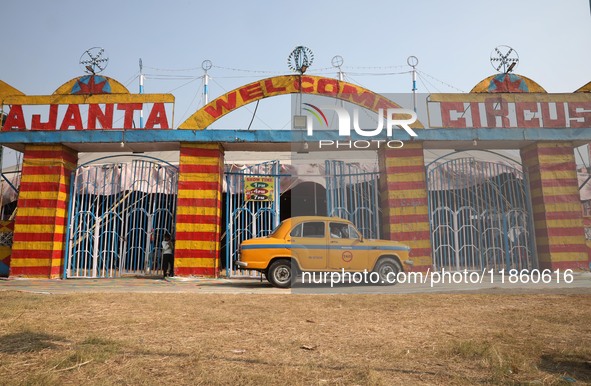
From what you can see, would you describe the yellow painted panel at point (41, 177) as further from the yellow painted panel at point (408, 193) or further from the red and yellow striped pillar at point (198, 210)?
the yellow painted panel at point (408, 193)

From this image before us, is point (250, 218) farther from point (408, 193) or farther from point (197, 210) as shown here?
point (408, 193)

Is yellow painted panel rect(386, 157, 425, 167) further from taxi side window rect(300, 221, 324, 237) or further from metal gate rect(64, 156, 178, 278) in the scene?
metal gate rect(64, 156, 178, 278)

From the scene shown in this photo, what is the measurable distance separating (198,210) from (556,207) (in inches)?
462

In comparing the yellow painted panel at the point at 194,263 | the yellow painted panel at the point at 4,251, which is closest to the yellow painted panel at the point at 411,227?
the yellow painted panel at the point at 194,263

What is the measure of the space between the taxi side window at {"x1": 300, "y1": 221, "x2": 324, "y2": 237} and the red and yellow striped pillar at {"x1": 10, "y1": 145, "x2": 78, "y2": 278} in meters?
8.30

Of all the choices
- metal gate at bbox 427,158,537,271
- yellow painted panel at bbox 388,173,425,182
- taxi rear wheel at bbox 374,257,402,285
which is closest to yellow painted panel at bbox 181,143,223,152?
yellow painted panel at bbox 388,173,425,182

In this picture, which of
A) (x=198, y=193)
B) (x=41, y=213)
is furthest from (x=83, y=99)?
(x=198, y=193)

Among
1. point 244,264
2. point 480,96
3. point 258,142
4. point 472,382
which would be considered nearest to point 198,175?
point 258,142

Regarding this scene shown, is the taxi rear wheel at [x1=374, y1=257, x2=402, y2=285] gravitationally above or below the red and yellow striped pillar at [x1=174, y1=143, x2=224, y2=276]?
below

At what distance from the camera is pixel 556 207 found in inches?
517

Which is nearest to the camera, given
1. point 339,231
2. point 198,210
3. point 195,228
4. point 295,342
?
point 295,342

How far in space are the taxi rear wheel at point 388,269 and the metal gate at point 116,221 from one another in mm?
7250

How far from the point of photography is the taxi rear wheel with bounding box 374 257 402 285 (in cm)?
1052

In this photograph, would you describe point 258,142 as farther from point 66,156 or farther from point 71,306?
point 71,306
